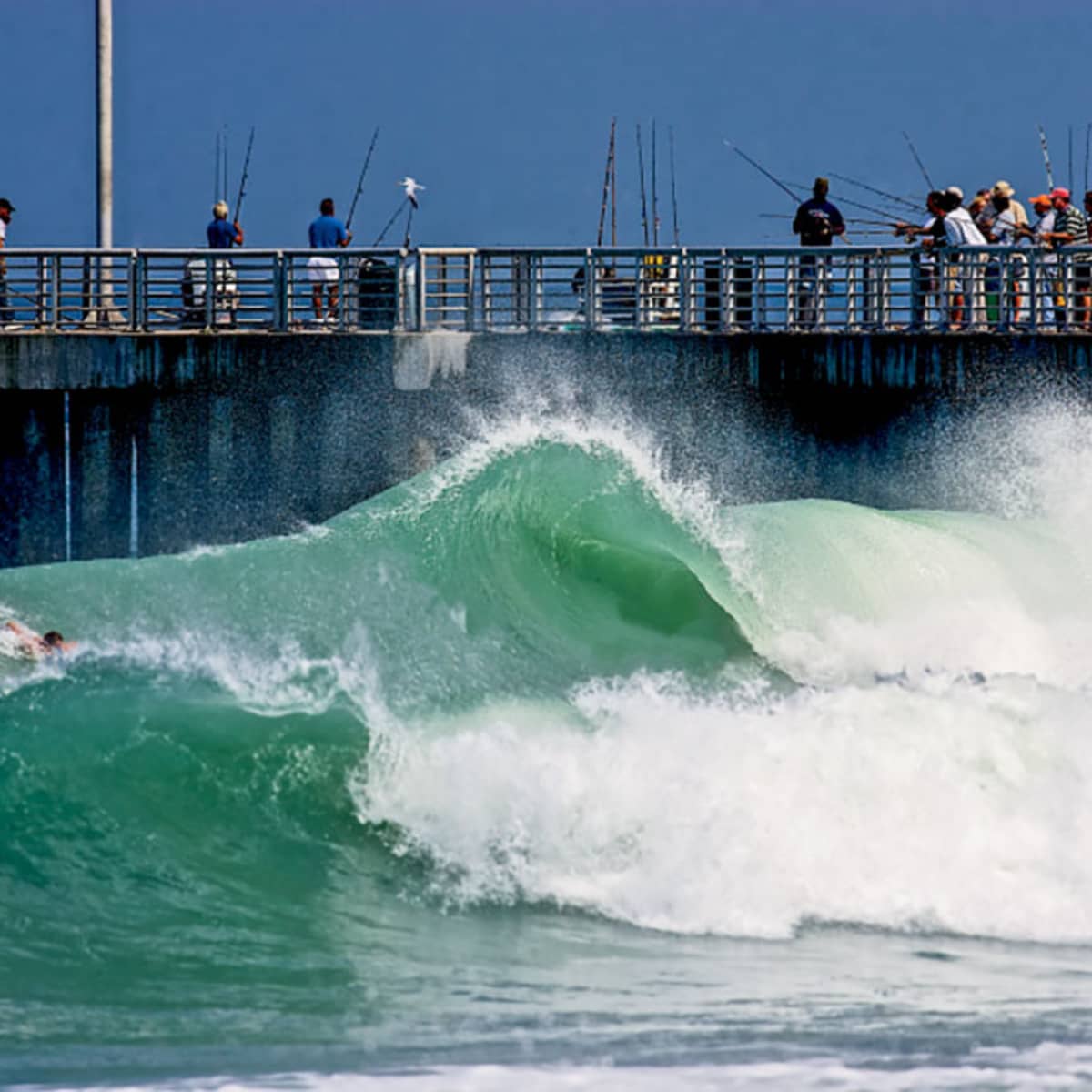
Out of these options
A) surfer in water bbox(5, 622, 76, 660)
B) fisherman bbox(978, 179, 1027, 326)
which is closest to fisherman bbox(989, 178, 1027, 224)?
fisherman bbox(978, 179, 1027, 326)

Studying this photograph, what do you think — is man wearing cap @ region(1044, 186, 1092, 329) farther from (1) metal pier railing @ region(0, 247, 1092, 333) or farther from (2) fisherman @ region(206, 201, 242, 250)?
(2) fisherman @ region(206, 201, 242, 250)

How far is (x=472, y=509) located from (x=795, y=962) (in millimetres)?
9388

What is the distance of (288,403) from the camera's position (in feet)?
73.3

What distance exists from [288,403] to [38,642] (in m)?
4.40

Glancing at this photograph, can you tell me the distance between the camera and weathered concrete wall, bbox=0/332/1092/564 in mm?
22281

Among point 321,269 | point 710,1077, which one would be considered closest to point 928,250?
point 321,269

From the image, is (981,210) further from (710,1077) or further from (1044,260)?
(710,1077)

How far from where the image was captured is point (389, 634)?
17.3 m

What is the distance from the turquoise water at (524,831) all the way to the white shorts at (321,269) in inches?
146

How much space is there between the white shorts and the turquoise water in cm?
372

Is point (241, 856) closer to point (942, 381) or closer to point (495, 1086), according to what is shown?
point (495, 1086)

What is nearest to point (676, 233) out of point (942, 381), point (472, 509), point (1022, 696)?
point (942, 381)

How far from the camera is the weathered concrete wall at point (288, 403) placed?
73.1 ft

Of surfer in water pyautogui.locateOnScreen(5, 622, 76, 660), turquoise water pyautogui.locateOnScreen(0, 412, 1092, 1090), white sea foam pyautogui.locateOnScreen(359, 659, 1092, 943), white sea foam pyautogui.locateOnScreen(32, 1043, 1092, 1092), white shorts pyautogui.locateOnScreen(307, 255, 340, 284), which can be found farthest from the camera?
white shorts pyautogui.locateOnScreen(307, 255, 340, 284)
